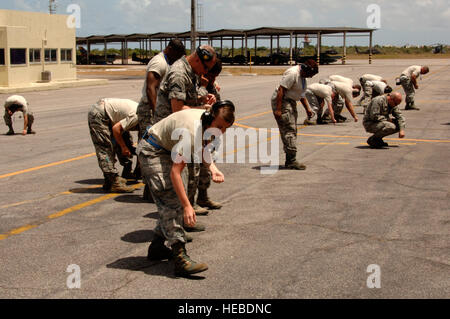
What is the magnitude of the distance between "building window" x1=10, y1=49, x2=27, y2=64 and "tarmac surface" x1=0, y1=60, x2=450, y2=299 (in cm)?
2419

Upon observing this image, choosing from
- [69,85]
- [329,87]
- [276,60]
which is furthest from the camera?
[276,60]

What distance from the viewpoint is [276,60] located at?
6531cm

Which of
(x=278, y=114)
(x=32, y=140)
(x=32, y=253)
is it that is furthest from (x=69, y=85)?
(x=32, y=253)

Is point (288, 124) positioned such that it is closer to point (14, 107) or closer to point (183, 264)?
point (183, 264)

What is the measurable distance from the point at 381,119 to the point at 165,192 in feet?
27.2

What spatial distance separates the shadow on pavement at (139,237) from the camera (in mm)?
5855

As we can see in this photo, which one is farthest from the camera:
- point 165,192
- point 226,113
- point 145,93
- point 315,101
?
point 315,101

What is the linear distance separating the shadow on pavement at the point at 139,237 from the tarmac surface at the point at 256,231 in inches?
0.5

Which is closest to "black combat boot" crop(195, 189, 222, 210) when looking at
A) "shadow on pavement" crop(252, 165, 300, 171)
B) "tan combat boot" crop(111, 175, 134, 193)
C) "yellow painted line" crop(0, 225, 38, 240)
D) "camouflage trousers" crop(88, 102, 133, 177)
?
"tan combat boot" crop(111, 175, 134, 193)

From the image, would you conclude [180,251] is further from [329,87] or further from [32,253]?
[329,87]

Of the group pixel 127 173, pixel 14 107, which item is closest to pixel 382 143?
pixel 127 173

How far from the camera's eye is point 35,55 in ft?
117

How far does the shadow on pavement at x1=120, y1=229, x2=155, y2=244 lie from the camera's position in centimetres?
586

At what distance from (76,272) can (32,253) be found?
0.76 meters
